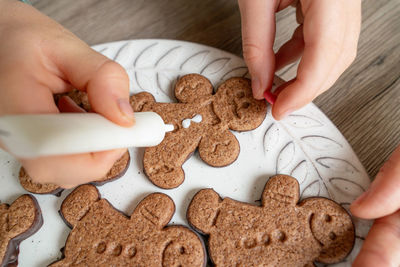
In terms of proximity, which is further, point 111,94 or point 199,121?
point 199,121

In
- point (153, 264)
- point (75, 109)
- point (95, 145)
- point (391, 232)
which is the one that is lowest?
point (153, 264)

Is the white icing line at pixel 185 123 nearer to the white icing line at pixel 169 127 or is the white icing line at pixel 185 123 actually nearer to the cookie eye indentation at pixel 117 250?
the white icing line at pixel 169 127

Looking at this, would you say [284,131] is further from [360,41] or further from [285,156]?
[360,41]

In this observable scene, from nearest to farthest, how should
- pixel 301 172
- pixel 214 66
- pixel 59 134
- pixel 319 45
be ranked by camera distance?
pixel 59 134 < pixel 319 45 < pixel 301 172 < pixel 214 66

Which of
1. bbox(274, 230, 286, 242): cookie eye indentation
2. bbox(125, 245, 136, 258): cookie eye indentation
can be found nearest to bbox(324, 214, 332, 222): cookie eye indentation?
bbox(274, 230, 286, 242): cookie eye indentation

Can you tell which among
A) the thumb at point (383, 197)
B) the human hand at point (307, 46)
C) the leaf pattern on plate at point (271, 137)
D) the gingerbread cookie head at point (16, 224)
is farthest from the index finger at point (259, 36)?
the gingerbread cookie head at point (16, 224)

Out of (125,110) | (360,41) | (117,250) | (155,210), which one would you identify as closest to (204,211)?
(155,210)

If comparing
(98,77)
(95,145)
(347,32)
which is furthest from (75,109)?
(347,32)

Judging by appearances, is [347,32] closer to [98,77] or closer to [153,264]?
[98,77]
